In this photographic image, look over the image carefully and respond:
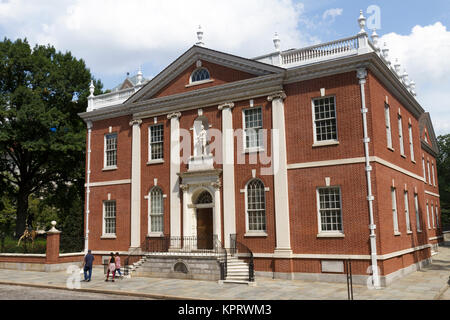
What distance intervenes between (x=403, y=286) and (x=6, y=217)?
152 feet

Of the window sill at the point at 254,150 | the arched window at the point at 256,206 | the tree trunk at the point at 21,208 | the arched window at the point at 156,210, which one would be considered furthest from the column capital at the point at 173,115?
the tree trunk at the point at 21,208

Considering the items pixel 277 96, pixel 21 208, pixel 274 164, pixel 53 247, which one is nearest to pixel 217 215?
pixel 274 164

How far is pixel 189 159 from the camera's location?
2298cm

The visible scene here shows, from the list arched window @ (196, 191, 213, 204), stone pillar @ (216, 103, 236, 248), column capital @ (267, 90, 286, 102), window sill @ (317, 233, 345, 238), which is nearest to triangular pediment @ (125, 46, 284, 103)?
column capital @ (267, 90, 286, 102)

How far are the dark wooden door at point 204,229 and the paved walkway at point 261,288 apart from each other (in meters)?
3.07

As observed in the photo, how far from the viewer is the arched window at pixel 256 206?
67.7ft

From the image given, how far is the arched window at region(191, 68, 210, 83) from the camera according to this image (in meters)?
23.3

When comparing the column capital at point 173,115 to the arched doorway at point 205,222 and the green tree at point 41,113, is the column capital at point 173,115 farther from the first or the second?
the green tree at point 41,113

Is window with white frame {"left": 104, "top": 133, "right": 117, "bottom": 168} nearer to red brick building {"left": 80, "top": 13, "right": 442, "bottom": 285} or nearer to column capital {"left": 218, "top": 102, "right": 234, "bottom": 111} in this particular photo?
red brick building {"left": 80, "top": 13, "right": 442, "bottom": 285}

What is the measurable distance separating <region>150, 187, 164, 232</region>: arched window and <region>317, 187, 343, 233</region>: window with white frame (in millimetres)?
9123

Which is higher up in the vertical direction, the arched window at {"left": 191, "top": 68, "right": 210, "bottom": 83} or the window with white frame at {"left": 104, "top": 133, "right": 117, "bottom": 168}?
the arched window at {"left": 191, "top": 68, "right": 210, "bottom": 83}

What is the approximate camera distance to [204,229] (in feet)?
73.7

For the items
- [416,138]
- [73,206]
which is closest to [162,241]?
[73,206]

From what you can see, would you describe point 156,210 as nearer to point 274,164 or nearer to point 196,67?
point 274,164
